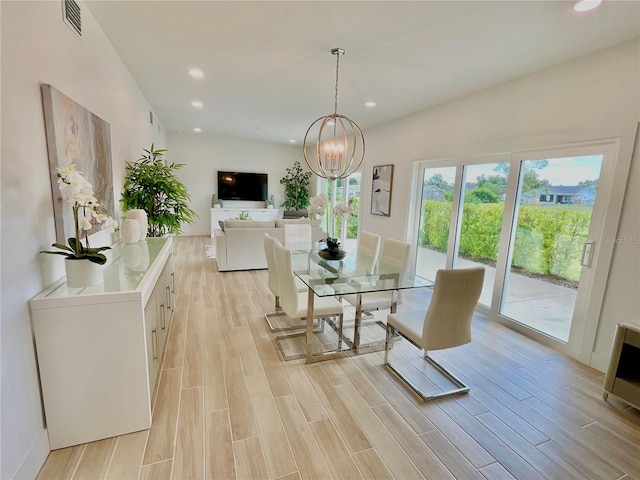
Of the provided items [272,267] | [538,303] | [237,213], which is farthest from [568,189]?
[237,213]

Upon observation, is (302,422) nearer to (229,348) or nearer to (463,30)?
(229,348)

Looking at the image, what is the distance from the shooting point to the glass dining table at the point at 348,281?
254 centimetres

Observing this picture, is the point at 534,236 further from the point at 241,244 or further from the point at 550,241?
the point at 241,244

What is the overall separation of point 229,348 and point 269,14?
9.06 ft

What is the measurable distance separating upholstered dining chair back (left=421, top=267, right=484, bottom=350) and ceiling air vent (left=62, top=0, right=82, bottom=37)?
9.53 feet

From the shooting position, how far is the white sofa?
5.09 metres

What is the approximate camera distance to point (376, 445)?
179cm

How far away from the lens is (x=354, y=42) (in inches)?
104

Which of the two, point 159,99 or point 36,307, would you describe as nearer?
point 36,307

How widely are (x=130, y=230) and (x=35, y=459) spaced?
6.15 feet

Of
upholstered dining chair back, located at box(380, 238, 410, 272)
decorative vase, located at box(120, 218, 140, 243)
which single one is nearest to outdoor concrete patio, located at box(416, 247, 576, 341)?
upholstered dining chair back, located at box(380, 238, 410, 272)

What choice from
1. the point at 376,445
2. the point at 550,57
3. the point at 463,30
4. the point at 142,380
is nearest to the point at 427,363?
the point at 376,445

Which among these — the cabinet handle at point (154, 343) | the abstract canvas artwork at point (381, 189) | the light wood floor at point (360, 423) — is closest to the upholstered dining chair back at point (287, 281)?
the light wood floor at point (360, 423)

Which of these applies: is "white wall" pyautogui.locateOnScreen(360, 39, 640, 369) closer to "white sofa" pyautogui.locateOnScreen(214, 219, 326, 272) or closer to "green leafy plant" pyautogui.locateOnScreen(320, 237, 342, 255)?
"green leafy plant" pyautogui.locateOnScreen(320, 237, 342, 255)
